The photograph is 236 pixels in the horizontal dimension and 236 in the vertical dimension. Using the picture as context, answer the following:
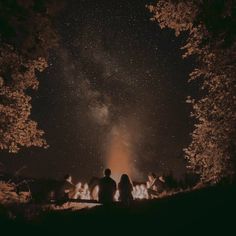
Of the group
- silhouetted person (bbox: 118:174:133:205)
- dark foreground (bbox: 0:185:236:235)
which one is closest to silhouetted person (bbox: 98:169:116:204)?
silhouetted person (bbox: 118:174:133:205)

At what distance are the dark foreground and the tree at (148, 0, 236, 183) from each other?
12.9ft

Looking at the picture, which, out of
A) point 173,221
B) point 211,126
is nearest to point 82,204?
point 211,126

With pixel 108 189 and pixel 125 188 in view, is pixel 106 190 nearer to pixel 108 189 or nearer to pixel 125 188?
pixel 108 189

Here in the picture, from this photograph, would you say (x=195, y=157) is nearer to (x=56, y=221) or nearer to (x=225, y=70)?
(x=225, y=70)

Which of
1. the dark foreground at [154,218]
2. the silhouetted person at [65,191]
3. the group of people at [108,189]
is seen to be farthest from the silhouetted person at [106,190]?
the dark foreground at [154,218]

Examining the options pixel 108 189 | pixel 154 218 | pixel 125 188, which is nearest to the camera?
pixel 154 218

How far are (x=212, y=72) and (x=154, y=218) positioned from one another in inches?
268

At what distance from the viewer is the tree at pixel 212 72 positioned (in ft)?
41.2

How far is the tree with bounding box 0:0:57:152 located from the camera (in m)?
11.6

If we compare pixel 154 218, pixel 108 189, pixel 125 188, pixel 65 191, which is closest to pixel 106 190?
pixel 108 189

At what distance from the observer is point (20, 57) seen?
13.0 m

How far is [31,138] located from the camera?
48.2ft

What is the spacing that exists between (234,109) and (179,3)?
4397 mm

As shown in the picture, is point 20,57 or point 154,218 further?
point 20,57
